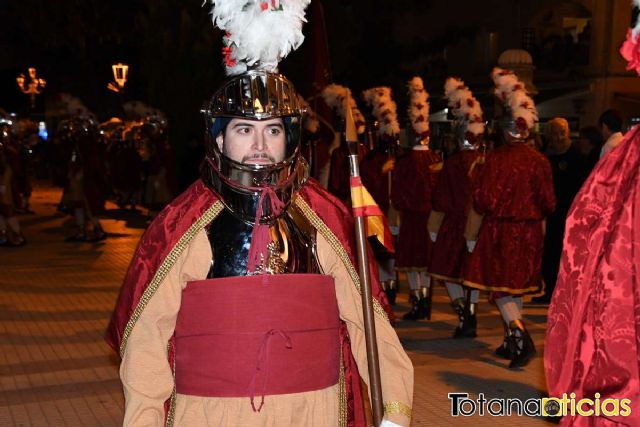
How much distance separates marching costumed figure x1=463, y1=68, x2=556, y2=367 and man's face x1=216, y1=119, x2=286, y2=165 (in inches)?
172

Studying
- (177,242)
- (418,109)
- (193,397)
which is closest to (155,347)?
(193,397)

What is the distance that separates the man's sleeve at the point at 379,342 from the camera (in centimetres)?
310

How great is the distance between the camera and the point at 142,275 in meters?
3.08

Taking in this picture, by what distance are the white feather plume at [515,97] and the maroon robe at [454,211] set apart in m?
0.70

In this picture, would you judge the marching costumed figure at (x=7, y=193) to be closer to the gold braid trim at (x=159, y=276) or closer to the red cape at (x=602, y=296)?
the gold braid trim at (x=159, y=276)

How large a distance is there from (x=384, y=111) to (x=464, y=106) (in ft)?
5.51

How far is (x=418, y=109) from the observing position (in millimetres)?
9727

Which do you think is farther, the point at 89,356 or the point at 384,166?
the point at 384,166

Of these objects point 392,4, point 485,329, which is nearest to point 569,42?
point 392,4

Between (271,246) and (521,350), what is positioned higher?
(271,246)

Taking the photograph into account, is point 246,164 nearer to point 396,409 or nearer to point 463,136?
point 396,409

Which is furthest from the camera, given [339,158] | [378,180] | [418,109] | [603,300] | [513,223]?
[339,158]

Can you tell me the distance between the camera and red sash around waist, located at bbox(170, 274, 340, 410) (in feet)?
9.73

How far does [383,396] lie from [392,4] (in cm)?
1932
